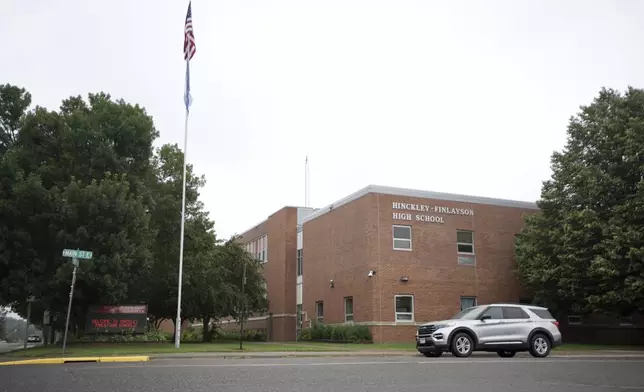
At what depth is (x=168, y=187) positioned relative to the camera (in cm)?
3369

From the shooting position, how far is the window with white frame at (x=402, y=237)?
3333 centimetres

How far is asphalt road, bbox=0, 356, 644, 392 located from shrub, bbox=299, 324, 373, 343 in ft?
58.3

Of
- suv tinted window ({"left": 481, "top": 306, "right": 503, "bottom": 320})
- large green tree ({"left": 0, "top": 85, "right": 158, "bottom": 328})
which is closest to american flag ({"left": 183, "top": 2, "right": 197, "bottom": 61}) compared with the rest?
large green tree ({"left": 0, "top": 85, "right": 158, "bottom": 328})

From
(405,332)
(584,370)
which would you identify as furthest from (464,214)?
(584,370)

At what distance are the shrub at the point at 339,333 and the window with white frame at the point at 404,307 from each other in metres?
2.18

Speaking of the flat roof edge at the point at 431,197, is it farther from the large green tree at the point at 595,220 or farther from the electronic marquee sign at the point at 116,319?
the electronic marquee sign at the point at 116,319

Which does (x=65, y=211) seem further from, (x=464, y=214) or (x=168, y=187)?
(x=464, y=214)

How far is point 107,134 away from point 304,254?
1784cm

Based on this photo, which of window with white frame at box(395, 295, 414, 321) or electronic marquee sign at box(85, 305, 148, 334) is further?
window with white frame at box(395, 295, 414, 321)

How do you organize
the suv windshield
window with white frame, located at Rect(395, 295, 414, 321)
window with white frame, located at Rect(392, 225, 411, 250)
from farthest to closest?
window with white frame, located at Rect(392, 225, 411, 250)
window with white frame, located at Rect(395, 295, 414, 321)
the suv windshield

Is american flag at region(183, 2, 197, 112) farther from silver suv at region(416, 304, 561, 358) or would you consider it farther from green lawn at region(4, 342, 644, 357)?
silver suv at region(416, 304, 561, 358)

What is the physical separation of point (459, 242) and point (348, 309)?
298 inches

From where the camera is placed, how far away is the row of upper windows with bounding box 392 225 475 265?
33375 mm

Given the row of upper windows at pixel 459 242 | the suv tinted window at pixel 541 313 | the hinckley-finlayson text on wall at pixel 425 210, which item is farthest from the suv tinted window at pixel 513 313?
the hinckley-finlayson text on wall at pixel 425 210
